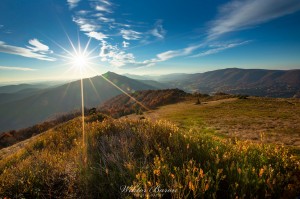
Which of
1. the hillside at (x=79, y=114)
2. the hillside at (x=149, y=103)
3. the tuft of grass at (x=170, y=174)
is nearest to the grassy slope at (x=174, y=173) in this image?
the tuft of grass at (x=170, y=174)

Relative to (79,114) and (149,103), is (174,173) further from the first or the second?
(149,103)

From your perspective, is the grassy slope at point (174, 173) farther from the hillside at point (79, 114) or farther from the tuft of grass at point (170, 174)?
the hillside at point (79, 114)

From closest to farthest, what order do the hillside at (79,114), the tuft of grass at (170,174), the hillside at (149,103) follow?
1. the tuft of grass at (170,174)
2. the hillside at (79,114)
3. the hillside at (149,103)

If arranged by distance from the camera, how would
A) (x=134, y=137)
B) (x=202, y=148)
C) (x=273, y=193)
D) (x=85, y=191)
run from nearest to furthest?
(x=273, y=193) < (x=85, y=191) < (x=202, y=148) < (x=134, y=137)

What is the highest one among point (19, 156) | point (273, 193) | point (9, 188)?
point (273, 193)

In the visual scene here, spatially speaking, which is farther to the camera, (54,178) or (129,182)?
(54,178)

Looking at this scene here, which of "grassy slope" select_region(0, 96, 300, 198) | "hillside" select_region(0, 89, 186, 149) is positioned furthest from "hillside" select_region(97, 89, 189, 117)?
"grassy slope" select_region(0, 96, 300, 198)

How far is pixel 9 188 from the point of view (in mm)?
4031

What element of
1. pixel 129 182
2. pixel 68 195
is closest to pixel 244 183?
pixel 129 182

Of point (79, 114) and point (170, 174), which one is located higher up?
point (170, 174)

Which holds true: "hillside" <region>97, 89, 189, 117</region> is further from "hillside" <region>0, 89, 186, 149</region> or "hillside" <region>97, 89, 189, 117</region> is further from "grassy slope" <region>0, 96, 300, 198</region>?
"grassy slope" <region>0, 96, 300, 198</region>

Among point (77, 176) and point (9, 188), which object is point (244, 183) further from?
point (9, 188)

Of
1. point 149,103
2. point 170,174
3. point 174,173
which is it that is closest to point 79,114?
point 149,103

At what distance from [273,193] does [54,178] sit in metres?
3.96
